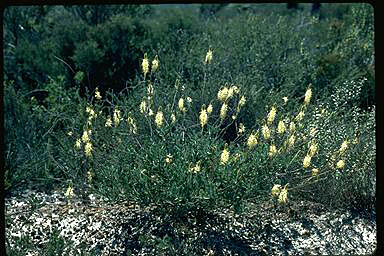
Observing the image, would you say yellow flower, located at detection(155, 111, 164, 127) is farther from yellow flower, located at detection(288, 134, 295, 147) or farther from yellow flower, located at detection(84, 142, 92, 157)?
yellow flower, located at detection(288, 134, 295, 147)

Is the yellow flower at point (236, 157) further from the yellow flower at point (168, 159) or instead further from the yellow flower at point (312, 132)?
the yellow flower at point (312, 132)

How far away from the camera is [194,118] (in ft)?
16.8

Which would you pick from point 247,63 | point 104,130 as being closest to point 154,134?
point 104,130

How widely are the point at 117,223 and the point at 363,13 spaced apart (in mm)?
5272

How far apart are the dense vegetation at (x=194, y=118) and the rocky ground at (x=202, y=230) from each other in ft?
0.57

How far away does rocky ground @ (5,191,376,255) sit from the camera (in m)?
4.11

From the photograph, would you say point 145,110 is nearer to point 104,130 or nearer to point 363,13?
point 104,130

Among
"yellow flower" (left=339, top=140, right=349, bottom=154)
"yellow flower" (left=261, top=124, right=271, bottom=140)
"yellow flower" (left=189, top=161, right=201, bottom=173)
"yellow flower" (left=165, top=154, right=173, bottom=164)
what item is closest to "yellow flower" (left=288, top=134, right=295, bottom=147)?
"yellow flower" (left=261, top=124, right=271, bottom=140)

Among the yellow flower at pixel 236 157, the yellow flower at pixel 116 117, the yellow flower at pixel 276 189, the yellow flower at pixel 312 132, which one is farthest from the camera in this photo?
the yellow flower at pixel 312 132

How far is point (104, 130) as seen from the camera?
189 inches

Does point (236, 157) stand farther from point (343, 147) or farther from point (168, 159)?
point (343, 147)

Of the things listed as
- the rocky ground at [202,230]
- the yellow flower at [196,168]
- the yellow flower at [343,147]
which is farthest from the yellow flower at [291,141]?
the yellow flower at [196,168]

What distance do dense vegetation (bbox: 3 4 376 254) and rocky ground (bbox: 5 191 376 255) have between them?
0.17m

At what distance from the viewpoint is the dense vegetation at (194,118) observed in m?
4.05
